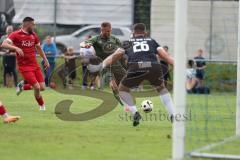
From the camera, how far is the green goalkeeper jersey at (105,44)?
602 inches

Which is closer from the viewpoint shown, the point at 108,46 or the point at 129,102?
the point at 129,102

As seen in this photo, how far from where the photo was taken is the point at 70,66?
89.2ft

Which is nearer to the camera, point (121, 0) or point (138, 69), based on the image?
point (138, 69)

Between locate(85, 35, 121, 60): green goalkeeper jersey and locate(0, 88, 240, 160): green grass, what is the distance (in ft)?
4.64

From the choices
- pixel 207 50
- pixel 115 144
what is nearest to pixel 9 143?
pixel 115 144

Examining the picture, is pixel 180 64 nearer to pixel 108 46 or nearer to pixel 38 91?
pixel 108 46

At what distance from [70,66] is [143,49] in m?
14.5

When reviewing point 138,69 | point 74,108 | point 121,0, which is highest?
point 121,0

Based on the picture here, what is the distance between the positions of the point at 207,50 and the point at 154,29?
2.33m

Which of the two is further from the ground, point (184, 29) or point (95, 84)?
point (184, 29)

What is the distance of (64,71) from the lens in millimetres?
26656

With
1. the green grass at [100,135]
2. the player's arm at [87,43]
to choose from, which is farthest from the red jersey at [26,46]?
the player's arm at [87,43]

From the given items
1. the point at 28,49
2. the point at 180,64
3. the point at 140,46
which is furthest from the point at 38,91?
the point at 180,64

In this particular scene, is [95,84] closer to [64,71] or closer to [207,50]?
[64,71]
